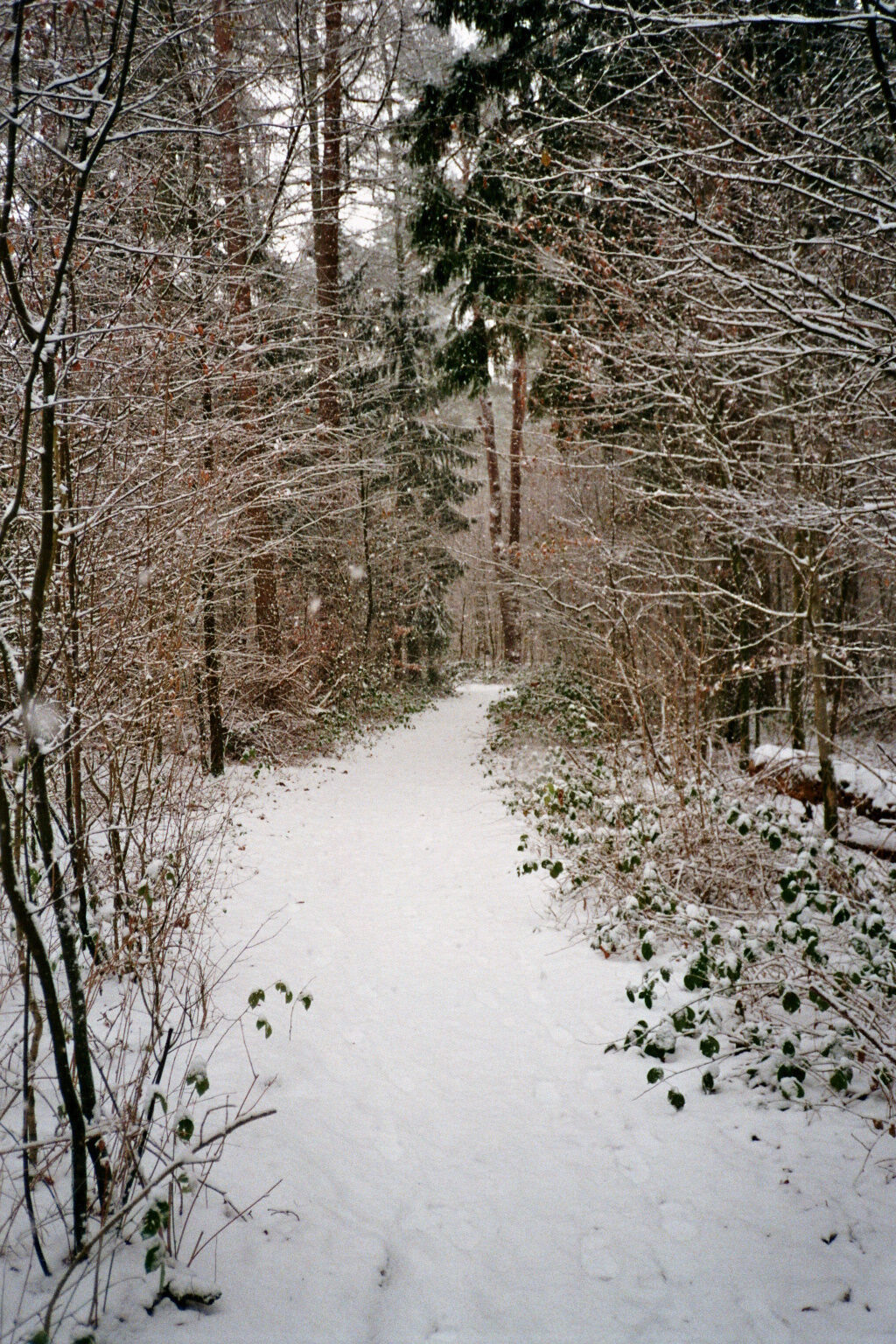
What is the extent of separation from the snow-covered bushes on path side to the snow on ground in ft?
0.60

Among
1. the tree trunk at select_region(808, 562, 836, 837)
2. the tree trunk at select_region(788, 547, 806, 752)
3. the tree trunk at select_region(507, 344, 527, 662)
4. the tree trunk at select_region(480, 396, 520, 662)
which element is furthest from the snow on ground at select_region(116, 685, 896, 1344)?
the tree trunk at select_region(480, 396, 520, 662)

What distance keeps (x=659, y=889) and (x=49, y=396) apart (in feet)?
13.1

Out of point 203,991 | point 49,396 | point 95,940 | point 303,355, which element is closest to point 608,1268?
point 203,991

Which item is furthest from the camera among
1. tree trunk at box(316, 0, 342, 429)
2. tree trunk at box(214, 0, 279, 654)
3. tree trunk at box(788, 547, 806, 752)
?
tree trunk at box(316, 0, 342, 429)

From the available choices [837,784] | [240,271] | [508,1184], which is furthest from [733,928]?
[240,271]

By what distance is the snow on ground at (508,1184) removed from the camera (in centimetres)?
191

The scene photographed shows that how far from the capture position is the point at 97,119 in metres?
4.13

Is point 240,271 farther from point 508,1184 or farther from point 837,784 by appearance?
point 837,784

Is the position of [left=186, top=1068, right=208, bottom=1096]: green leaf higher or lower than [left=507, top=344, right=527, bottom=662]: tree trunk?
lower

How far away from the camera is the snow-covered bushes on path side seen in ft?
9.00

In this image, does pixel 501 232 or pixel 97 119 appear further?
pixel 501 232

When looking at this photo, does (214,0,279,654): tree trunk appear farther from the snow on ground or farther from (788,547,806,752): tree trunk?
(788,547,806,752): tree trunk

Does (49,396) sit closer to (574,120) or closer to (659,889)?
(574,120)

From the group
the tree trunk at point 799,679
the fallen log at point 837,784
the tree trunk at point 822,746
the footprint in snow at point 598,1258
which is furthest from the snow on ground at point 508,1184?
the tree trunk at point 799,679
